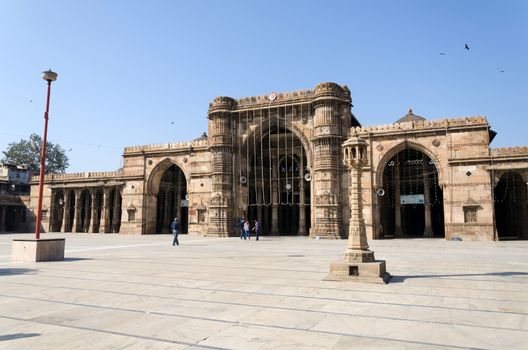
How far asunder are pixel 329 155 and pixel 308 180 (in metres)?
3.63

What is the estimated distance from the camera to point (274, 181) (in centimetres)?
3794

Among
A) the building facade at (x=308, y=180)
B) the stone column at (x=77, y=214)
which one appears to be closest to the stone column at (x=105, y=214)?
the building facade at (x=308, y=180)

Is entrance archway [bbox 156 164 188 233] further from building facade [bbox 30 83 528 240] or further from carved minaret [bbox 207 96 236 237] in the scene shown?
carved minaret [bbox 207 96 236 237]

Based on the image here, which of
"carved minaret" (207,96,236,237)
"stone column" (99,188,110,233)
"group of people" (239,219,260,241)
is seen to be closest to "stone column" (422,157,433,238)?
"group of people" (239,219,260,241)

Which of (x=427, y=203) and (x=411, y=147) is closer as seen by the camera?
(x=411, y=147)

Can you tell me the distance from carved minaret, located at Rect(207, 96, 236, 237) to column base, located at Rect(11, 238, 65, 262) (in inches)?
739

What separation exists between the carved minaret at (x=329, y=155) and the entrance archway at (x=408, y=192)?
370 centimetres

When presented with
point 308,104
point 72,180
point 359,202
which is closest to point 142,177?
point 72,180

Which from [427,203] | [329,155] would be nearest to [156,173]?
[329,155]

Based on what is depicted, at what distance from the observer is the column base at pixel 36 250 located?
1482 centimetres

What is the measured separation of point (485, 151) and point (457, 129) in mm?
2434

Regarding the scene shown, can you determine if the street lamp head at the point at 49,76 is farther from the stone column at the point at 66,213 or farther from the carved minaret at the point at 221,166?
the stone column at the point at 66,213

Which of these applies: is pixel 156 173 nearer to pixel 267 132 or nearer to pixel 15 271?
pixel 267 132

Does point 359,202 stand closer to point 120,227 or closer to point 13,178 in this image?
point 120,227
